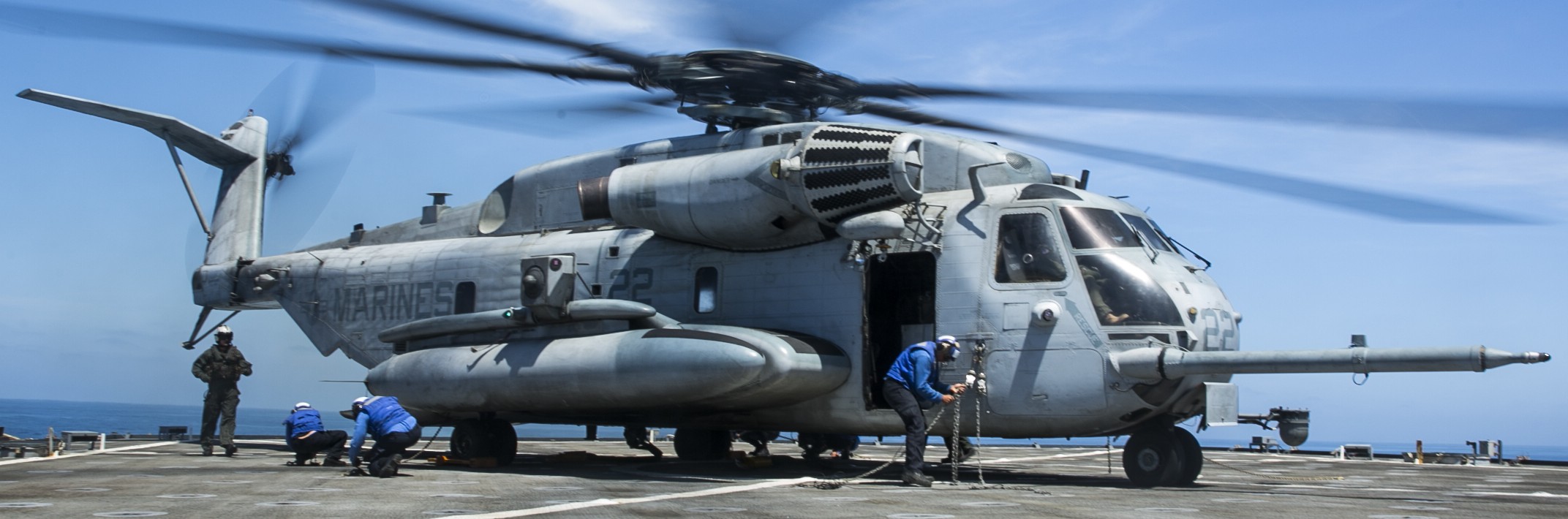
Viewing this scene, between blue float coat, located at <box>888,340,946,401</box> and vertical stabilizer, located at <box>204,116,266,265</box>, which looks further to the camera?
vertical stabilizer, located at <box>204,116,266,265</box>

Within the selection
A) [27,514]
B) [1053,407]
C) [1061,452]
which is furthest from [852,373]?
[1061,452]

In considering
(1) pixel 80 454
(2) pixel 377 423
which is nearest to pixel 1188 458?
(2) pixel 377 423

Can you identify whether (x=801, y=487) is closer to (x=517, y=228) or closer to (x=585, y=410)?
(x=585, y=410)

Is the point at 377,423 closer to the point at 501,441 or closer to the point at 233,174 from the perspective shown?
the point at 501,441

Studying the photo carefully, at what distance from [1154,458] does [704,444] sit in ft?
→ 18.9

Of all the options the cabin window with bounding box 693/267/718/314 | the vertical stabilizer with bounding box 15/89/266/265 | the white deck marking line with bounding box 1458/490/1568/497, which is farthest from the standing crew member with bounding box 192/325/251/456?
the white deck marking line with bounding box 1458/490/1568/497

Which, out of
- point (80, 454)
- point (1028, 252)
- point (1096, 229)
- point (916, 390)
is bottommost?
point (80, 454)

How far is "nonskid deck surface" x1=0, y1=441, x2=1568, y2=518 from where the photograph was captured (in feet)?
25.8

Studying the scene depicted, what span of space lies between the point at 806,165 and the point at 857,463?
4607 millimetres

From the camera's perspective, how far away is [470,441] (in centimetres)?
1355

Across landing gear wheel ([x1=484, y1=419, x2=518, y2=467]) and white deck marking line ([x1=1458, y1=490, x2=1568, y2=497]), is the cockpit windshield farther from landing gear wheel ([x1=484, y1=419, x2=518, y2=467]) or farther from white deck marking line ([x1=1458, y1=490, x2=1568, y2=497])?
landing gear wheel ([x1=484, y1=419, x2=518, y2=467])

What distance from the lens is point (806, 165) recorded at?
38.9ft

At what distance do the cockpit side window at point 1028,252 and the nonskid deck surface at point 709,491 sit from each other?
1.89 meters

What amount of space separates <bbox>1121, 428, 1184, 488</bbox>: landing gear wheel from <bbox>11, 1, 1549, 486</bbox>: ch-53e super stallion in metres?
0.02
